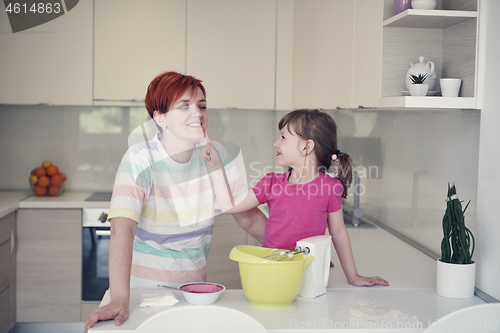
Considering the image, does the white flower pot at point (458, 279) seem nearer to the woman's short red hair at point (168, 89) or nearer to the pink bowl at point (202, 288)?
the pink bowl at point (202, 288)

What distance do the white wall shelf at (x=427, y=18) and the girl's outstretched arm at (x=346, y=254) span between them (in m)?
0.58

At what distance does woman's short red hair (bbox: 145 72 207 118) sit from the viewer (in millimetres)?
1388

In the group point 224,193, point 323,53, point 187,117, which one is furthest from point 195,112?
point 323,53

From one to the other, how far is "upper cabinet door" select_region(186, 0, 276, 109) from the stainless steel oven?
936 mm

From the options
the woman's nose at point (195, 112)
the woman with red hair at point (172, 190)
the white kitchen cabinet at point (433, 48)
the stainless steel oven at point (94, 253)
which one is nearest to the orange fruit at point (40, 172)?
the stainless steel oven at point (94, 253)

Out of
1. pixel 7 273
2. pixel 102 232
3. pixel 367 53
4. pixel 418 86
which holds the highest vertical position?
pixel 367 53

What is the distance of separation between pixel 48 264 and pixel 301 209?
1864mm

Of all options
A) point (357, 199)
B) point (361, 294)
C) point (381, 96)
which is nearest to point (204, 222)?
point (361, 294)

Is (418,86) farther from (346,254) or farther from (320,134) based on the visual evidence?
(346,254)

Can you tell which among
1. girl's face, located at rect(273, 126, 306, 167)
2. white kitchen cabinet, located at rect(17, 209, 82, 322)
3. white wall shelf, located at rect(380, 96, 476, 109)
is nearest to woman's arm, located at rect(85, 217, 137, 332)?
girl's face, located at rect(273, 126, 306, 167)

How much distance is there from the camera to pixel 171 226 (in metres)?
1.42

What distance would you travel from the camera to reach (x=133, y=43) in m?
2.87

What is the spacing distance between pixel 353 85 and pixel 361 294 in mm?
805

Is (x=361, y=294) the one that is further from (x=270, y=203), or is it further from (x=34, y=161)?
(x=34, y=161)
